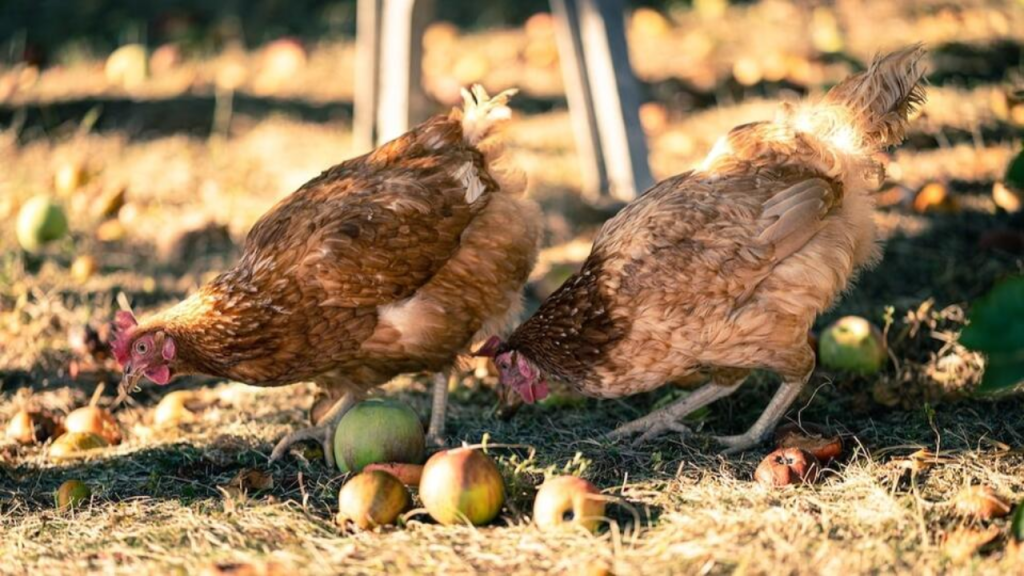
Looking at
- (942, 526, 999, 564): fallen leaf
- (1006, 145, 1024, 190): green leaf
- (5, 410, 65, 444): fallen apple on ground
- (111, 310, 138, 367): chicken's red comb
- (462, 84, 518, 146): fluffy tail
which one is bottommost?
(942, 526, 999, 564): fallen leaf

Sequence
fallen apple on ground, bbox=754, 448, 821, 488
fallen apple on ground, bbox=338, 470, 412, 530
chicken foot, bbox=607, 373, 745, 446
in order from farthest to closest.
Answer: chicken foot, bbox=607, 373, 745, 446
fallen apple on ground, bbox=754, 448, 821, 488
fallen apple on ground, bbox=338, 470, 412, 530

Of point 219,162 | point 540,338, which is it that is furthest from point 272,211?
point 219,162

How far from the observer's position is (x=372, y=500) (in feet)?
11.9

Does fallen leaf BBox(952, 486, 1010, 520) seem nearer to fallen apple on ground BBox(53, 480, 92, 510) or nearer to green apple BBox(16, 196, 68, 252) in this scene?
fallen apple on ground BBox(53, 480, 92, 510)

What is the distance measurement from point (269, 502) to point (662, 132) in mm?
4753

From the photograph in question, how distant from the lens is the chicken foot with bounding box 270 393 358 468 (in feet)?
14.6

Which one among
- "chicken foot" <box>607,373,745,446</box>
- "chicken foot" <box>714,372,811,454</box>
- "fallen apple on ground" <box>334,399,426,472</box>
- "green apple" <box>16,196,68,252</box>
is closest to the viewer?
"fallen apple on ground" <box>334,399,426,472</box>

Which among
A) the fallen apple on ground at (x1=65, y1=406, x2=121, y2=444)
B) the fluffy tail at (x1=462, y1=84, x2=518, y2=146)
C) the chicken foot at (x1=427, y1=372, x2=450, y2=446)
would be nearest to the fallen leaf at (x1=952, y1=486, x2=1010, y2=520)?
the chicken foot at (x1=427, y1=372, x2=450, y2=446)

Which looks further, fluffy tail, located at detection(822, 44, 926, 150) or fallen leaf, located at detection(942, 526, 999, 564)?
fluffy tail, located at detection(822, 44, 926, 150)

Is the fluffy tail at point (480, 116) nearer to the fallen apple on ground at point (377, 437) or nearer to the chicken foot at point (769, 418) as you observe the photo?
the fallen apple on ground at point (377, 437)

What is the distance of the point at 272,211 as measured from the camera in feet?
15.0

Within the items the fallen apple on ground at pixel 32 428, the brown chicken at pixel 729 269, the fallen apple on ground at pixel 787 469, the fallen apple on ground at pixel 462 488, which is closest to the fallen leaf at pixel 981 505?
the fallen apple on ground at pixel 787 469

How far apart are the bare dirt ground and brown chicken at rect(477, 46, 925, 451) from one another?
1.08 feet

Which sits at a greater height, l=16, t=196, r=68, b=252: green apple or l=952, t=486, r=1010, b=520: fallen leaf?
l=16, t=196, r=68, b=252: green apple
